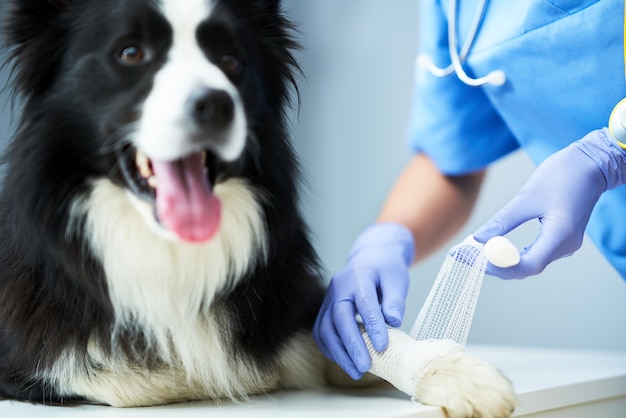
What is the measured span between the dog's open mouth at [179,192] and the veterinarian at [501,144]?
29 centimetres

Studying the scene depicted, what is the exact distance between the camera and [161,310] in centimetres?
108

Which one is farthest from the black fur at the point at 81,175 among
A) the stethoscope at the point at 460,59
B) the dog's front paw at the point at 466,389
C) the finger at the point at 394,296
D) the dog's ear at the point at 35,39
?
the stethoscope at the point at 460,59

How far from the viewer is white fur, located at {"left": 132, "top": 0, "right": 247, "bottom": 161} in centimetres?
96

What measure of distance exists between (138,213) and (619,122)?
2.41ft

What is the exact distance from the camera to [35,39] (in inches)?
43.6

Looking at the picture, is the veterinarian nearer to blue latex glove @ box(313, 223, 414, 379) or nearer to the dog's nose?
blue latex glove @ box(313, 223, 414, 379)

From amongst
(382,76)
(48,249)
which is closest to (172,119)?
(48,249)

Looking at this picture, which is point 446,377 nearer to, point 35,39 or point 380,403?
point 380,403

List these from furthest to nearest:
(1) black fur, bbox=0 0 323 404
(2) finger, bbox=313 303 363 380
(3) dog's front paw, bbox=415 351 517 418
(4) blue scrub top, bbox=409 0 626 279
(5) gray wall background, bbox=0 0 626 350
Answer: (5) gray wall background, bbox=0 0 626 350
(4) blue scrub top, bbox=409 0 626 279
(2) finger, bbox=313 303 363 380
(1) black fur, bbox=0 0 323 404
(3) dog's front paw, bbox=415 351 517 418

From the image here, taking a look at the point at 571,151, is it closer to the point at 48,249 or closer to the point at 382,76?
the point at 48,249

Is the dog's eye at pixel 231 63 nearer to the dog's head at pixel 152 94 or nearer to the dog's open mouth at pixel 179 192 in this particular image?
the dog's head at pixel 152 94

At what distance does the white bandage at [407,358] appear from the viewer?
3.41 feet

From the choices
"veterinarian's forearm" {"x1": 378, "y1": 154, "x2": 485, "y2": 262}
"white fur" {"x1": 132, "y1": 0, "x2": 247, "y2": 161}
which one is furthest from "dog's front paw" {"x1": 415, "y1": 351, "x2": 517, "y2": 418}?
"veterinarian's forearm" {"x1": 378, "y1": 154, "x2": 485, "y2": 262}

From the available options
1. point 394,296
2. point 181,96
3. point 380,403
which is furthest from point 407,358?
point 181,96
